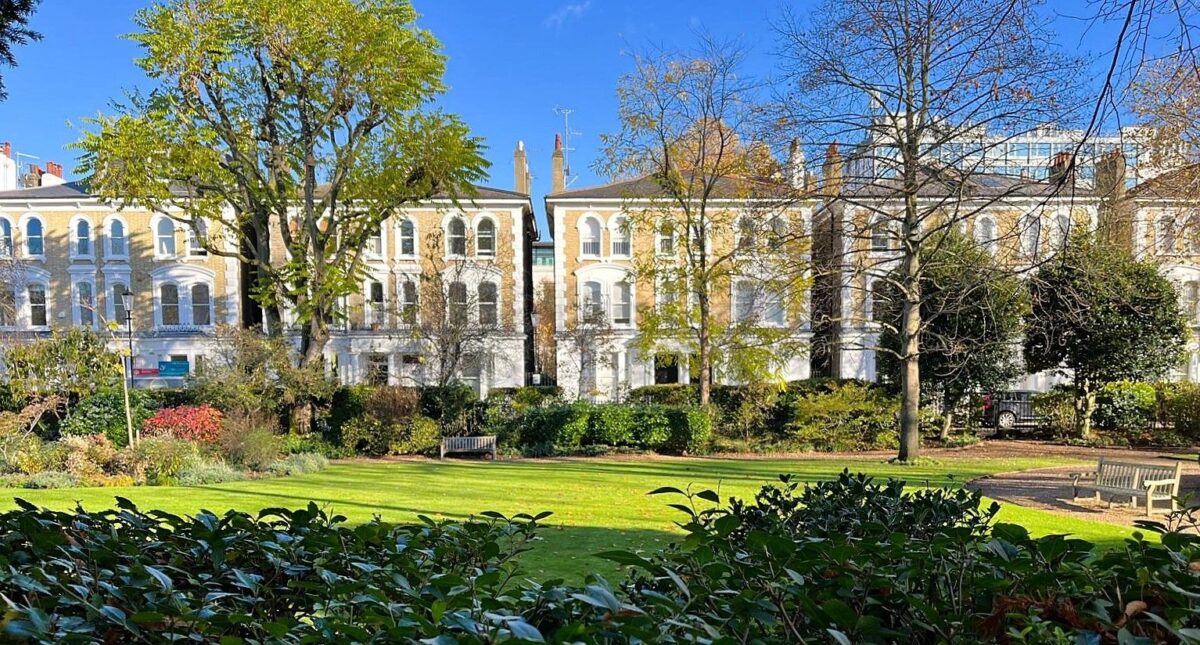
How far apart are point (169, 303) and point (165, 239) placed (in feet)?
10.0

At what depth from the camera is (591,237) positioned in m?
31.0

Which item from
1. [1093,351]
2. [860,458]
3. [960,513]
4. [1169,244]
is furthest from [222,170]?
[1093,351]

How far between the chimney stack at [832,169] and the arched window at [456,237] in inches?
775

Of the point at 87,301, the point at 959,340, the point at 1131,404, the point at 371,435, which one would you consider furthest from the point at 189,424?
the point at 1131,404

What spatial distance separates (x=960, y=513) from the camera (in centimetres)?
331

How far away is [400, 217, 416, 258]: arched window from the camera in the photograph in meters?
31.5

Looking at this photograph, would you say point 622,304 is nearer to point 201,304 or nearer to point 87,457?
point 201,304

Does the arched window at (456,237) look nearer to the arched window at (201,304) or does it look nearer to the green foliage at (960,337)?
the arched window at (201,304)

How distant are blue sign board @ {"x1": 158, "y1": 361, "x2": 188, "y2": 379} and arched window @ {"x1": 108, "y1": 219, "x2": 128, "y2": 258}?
235 inches

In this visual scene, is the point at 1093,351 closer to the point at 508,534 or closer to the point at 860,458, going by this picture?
the point at 860,458

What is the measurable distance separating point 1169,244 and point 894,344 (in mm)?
6827

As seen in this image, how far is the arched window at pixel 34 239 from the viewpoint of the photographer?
31.5 m

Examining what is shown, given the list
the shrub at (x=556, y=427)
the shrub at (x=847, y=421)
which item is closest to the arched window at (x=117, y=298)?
the shrub at (x=556, y=427)

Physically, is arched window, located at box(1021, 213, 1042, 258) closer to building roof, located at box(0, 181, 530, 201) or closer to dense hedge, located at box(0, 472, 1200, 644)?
dense hedge, located at box(0, 472, 1200, 644)
